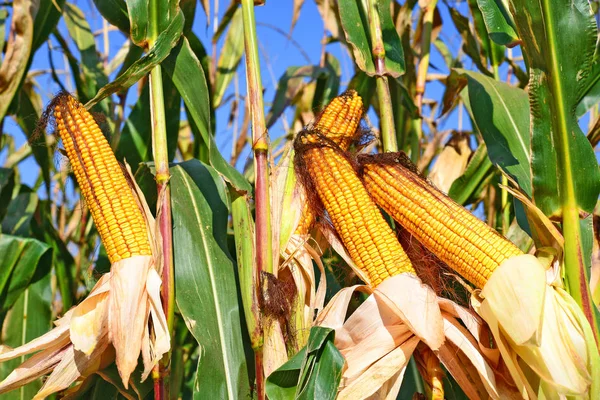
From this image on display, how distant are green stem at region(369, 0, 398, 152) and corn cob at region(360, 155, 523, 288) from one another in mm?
276

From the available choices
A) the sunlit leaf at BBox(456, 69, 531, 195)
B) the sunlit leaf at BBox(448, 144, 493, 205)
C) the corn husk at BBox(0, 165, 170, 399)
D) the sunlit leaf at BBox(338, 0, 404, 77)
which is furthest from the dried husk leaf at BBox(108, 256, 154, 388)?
the sunlit leaf at BBox(448, 144, 493, 205)

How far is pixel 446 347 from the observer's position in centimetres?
181

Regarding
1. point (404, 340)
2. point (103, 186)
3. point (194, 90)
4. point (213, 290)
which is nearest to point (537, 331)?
point (404, 340)

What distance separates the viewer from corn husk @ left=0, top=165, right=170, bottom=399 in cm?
182

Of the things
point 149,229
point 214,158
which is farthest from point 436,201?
point 149,229

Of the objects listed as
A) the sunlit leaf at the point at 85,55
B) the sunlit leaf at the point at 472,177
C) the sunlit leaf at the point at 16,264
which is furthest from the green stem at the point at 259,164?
the sunlit leaf at the point at 85,55

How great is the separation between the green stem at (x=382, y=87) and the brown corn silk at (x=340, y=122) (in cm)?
14

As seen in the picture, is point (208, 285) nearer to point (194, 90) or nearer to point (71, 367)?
point (71, 367)

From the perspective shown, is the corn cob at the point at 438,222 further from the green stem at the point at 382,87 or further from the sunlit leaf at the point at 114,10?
the sunlit leaf at the point at 114,10

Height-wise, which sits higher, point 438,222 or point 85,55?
point 85,55

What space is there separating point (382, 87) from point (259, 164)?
75cm

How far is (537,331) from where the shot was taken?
1.55 meters

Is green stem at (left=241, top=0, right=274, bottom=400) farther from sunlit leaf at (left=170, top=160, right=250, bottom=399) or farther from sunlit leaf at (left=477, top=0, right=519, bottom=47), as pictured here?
sunlit leaf at (left=477, top=0, right=519, bottom=47)

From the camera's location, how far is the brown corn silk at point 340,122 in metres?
2.13
